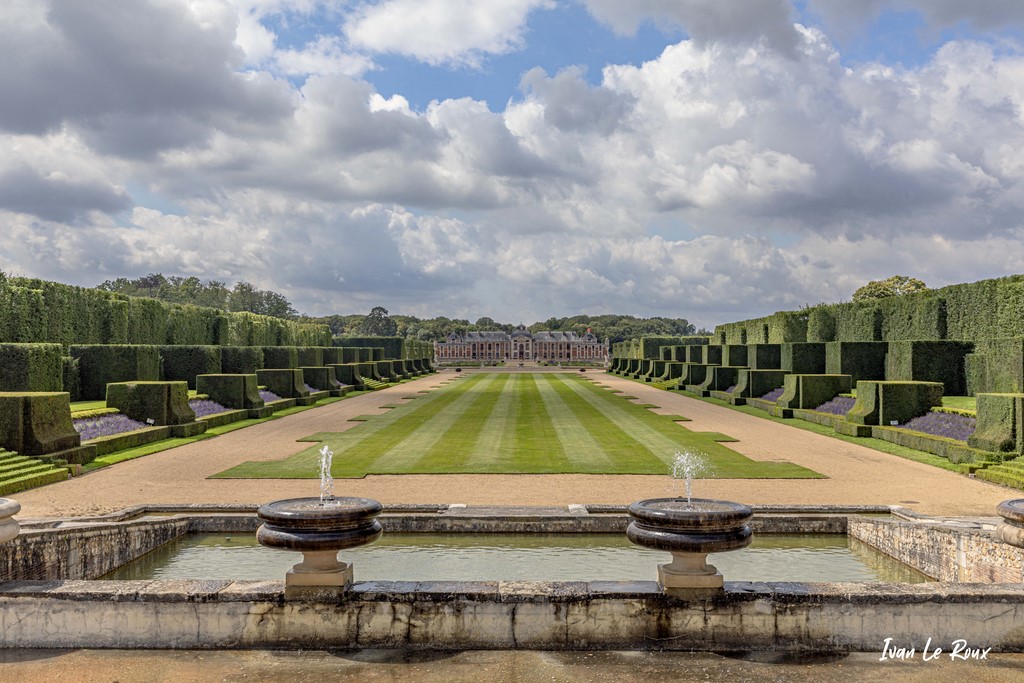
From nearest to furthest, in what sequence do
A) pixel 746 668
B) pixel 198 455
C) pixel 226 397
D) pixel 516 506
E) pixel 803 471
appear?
pixel 746 668 → pixel 516 506 → pixel 803 471 → pixel 198 455 → pixel 226 397

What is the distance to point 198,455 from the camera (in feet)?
69.1

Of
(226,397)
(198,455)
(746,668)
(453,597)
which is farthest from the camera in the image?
(226,397)

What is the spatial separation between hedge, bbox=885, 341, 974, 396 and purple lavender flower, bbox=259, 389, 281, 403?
96.1 ft

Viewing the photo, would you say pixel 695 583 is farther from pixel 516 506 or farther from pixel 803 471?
pixel 803 471

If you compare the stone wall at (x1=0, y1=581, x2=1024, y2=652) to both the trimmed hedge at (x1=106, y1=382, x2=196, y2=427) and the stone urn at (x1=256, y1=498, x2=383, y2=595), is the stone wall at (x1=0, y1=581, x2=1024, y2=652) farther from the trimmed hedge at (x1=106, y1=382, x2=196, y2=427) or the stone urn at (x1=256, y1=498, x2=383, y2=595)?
the trimmed hedge at (x1=106, y1=382, x2=196, y2=427)

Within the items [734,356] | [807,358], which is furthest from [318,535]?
[734,356]

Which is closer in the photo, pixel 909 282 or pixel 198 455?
pixel 198 455

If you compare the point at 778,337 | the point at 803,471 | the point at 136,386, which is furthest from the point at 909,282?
the point at 136,386

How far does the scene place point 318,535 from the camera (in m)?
7.14

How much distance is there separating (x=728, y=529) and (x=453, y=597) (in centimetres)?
268

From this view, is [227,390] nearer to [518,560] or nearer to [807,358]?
[518,560]

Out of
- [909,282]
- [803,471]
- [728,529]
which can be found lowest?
[803,471]

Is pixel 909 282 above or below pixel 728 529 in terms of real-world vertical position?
above

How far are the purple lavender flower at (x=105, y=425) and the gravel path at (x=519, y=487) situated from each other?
239 centimetres
